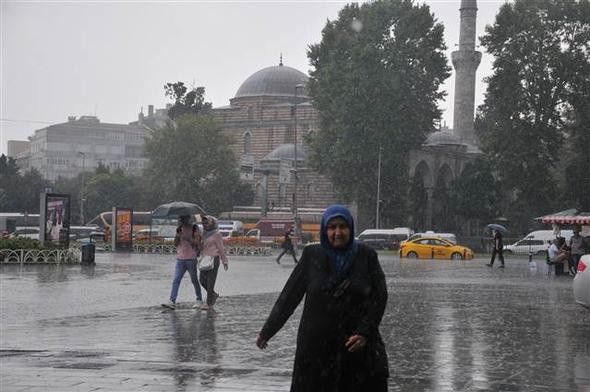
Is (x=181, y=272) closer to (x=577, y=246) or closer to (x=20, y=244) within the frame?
(x=20, y=244)

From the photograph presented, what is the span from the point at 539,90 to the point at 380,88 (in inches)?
379

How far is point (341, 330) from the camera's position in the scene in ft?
14.3

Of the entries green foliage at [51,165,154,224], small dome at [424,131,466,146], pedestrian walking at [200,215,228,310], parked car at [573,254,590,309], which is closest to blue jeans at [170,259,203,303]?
pedestrian walking at [200,215,228,310]

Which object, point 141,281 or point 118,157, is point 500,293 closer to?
point 141,281

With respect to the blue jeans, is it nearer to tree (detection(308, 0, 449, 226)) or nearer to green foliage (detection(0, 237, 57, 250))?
green foliage (detection(0, 237, 57, 250))

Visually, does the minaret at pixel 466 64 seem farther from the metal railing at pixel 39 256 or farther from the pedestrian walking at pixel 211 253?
the pedestrian walking at pixel 211 253

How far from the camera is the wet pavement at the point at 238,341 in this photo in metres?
7.18

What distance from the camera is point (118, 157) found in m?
142

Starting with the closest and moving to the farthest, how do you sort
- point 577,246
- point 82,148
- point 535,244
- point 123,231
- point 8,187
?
point 577,246 < point 123,231 < point 535,244 < point 8,187 < point 82,148

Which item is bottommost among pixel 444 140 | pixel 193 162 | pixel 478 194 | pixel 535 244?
pixel 535 244

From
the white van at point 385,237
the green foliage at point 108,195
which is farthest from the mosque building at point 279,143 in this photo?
the green foliage at point 108,195

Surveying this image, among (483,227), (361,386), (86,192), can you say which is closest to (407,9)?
(483,227)

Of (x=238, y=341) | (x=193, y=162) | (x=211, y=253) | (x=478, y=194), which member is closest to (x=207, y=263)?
(x=211, y=253)

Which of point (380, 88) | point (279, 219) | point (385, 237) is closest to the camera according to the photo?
point (380, 88)
